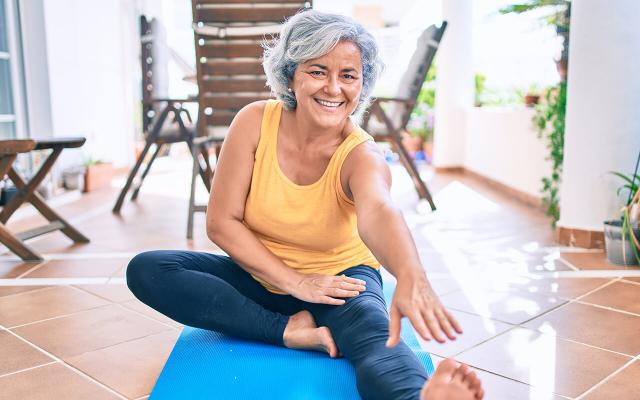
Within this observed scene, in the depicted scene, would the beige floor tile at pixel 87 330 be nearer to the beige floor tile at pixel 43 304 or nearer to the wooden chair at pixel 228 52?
the beige floor tile at pixel 43 304

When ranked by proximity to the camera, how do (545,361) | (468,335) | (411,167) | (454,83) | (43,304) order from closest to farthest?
(545,361) < (468,335) < (43,304) < (411,167) < (454,83)

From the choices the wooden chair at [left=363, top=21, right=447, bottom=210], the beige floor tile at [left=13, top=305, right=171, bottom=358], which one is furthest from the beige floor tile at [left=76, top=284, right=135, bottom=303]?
the wooden chair at [left=363, top=21, right=447, bottom=210]

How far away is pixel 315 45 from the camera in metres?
1.62

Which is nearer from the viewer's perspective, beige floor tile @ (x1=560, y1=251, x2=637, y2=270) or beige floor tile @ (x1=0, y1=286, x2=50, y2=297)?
beige floor tile @ (x1=0, y1=286, x2=50, y2=297)

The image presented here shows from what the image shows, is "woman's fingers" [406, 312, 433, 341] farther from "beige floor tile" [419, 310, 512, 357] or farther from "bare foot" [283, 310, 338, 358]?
Result: "beige floor tile" [419, 310, 512, 357]

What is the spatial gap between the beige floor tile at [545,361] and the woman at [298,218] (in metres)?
0.41

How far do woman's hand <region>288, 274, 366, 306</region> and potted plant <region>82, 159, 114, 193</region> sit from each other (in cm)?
407

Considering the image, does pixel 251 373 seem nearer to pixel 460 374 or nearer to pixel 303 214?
pixel 303 214

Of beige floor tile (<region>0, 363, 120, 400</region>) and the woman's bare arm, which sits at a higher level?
the woman's bare arm

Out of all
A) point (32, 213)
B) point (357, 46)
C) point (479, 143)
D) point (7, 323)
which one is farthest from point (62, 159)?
point (357, 46)

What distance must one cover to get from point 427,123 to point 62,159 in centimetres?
440

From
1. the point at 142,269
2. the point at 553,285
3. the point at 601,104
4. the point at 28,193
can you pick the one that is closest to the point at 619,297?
the point at 553,285

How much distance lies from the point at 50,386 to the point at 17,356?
0.90 feet

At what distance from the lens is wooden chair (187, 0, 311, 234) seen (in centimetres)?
364
